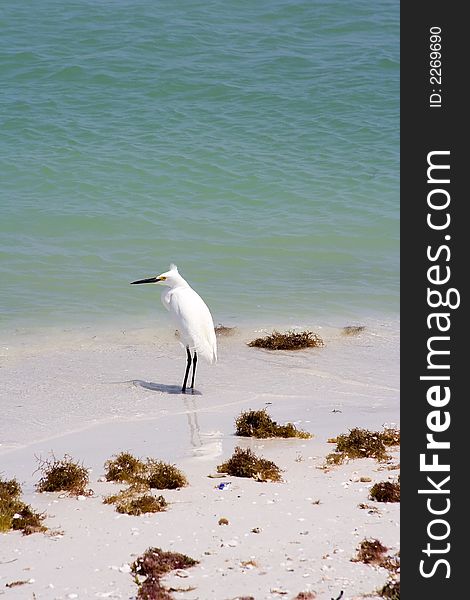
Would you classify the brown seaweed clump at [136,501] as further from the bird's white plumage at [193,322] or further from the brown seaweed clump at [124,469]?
the bird's white plumage at [193,322]

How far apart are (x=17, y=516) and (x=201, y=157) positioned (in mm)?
13618

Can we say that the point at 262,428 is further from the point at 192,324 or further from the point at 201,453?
the point at 192,324

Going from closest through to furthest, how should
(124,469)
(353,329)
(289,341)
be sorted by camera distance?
1. (124,469)
2. (289,341)
3. (353,329)

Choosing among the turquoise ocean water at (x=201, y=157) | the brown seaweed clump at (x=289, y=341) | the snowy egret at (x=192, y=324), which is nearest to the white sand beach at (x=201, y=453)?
the brown seaweed clump at (x=289, y=341)

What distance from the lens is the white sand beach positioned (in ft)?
17.9

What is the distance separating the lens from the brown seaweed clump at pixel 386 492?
6453 mm

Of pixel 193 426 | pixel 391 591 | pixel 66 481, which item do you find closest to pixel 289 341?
pixel 193 426

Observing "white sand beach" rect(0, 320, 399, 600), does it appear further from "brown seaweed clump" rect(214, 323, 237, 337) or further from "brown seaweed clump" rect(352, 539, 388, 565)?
"brown seaweed clump" rect(214, 323, 237, 337)

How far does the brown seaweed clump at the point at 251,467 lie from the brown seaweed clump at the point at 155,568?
4.89ft

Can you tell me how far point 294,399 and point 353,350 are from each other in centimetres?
195

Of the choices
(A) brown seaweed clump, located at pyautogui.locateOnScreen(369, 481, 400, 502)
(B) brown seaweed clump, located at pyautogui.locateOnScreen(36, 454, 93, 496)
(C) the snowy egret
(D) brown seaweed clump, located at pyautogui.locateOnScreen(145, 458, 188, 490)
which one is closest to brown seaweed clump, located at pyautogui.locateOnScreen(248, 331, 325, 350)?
(C) the snowy egret

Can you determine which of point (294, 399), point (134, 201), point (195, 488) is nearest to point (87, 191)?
point (134, 201)

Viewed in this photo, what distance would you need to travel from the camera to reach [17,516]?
6242 millimetres

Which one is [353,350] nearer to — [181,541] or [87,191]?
[181,541]
